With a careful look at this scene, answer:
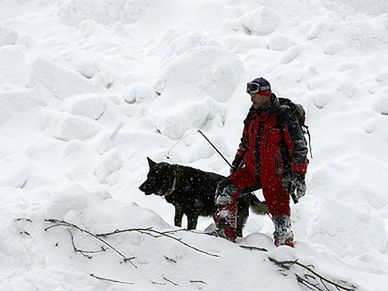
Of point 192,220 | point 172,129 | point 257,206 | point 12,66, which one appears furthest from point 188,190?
point 12,66

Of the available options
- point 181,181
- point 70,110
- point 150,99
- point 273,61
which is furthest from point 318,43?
point 181,181

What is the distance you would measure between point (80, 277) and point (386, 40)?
34.6 ft

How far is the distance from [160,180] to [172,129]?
135 inches

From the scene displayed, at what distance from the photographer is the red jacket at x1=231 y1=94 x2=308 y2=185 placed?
4270mm

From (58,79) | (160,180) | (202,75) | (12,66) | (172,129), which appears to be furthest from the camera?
(12,66)

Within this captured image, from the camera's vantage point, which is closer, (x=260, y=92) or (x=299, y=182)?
(x=299, y=182)

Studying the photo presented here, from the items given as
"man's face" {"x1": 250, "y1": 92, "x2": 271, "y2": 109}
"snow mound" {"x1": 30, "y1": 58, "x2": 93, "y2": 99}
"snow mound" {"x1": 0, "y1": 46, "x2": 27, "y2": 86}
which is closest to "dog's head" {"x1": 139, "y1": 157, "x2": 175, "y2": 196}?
"man's face" {"x1": 250, "y1": 92, "x2": 271, "y2": 109}

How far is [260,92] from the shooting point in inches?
173

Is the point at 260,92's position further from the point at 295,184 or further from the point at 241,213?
the point at 241,213

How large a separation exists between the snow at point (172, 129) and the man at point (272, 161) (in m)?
0.28

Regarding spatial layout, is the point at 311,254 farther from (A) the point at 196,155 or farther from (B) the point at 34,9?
(B) the point at 34,9

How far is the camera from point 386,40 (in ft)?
37.9

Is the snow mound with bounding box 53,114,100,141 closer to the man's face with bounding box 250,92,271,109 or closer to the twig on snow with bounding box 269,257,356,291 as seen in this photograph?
the man's face with bounding box 250,92,271,109

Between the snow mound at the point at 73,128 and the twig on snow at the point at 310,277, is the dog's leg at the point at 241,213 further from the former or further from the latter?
the snow mound at the point at 73,128
